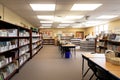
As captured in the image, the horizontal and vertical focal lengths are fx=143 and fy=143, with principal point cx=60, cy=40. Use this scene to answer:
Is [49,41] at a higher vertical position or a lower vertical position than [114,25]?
lower

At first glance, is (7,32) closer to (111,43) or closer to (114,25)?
(111,43)

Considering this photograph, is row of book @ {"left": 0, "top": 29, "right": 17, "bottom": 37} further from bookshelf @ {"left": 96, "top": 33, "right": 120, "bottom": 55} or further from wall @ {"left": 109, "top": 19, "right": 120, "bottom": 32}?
wall @ {"left": 109, "top": 19, "right": 120, "bottom": 32}

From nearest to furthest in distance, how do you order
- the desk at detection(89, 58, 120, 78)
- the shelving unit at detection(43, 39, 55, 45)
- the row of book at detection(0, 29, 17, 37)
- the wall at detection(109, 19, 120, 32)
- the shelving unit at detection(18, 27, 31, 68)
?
the desk at detection(89, 58, 120, 78)
the row of book at detection(0, 29, 17, 37)
the shelving unit at detection(18, 27, 31, 68)
the wall at detection(109, 19, 120, 32)
the shelving unit at detection(43, 39, 55, 45)

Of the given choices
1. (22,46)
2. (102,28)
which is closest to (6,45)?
(22,46)

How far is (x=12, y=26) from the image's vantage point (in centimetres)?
521

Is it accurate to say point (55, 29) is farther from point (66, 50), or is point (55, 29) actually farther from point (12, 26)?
point (12, 26)

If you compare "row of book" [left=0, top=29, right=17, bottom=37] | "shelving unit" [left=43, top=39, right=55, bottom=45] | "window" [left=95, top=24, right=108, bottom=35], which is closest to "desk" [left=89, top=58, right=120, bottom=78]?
"row of book" [left=0, top=29, right=17, bottom=37]

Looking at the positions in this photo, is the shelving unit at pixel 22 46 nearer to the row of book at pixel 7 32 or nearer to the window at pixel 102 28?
the row of book at pixel 7 32

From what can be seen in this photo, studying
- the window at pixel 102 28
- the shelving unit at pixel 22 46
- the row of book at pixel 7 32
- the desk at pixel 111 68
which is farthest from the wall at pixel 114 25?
the desk at pixel 111 68

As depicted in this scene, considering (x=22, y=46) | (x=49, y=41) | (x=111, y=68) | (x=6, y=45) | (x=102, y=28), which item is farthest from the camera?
(x=49, y=41)

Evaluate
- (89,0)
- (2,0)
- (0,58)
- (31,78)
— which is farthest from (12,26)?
(89,0)

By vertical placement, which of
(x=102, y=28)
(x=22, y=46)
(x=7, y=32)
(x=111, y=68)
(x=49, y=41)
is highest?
(x=102, y=28)

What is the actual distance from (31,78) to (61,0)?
304cm

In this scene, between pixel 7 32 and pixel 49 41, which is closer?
pixel 7 32
